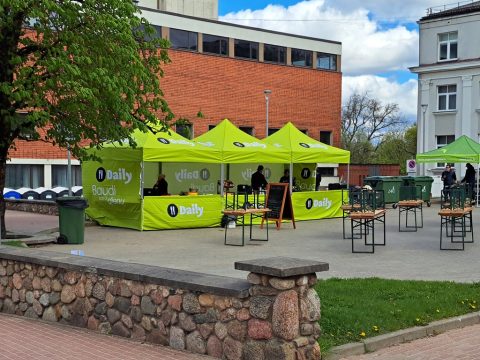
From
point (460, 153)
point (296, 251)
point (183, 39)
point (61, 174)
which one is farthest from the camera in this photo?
point (183, 39)

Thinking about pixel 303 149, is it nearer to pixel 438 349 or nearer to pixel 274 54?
pixel 438 349

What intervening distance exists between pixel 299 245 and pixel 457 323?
7506 mm

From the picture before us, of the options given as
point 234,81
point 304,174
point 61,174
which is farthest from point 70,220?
point 234,81

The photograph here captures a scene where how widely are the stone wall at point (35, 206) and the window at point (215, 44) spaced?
23.8 m

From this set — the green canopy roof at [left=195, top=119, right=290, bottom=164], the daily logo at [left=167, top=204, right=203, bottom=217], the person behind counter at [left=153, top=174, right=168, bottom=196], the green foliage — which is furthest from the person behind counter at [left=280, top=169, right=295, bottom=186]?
the green foliage

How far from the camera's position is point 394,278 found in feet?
32.5

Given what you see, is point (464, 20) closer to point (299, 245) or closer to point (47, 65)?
point (299, 245)

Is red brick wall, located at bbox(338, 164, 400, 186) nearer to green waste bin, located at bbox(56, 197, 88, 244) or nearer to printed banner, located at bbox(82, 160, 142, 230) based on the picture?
printed banner, located at bbox(82, 160, 142, 230)

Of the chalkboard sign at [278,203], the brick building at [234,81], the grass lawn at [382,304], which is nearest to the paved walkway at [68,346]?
the grass lawn at [382,304]

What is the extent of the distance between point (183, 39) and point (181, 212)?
1150 inches

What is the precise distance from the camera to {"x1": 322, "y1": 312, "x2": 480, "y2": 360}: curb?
5950 millimetres

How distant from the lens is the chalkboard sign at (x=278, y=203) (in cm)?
1769

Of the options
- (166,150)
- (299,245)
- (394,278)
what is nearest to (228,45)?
(166,150)

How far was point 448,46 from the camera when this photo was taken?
41.8 m
